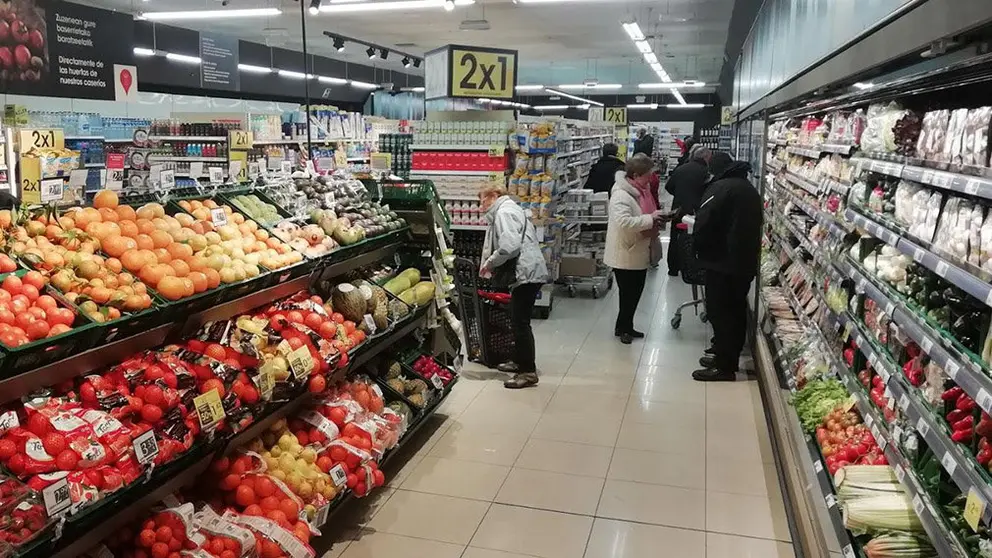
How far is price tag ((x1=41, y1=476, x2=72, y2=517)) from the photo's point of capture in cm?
207

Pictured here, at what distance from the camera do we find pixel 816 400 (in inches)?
151

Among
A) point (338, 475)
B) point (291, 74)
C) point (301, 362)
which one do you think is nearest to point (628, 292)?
point (338, 475)

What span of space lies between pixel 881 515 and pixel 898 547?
137 millimetres

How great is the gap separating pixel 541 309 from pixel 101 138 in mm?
8081

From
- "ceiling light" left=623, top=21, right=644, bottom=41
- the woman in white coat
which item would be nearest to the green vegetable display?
the woman in white coat

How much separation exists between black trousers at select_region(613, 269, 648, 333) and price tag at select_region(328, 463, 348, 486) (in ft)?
13.3

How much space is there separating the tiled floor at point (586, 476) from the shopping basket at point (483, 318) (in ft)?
0.76

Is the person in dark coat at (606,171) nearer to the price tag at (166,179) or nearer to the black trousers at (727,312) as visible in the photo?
the black trousers at (727,312)

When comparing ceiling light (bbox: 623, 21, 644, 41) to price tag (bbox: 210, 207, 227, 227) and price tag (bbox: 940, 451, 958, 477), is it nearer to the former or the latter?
price tag (bbox: 210, 207, 227, 227)

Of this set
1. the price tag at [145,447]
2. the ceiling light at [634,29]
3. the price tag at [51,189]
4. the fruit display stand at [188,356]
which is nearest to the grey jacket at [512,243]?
the fruit display stand at [188,356]

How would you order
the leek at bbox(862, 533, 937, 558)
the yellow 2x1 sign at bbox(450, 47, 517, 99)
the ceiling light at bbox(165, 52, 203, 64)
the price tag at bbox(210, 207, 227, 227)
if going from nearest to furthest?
the leek at bbox(862, 533, 937, 558), the price tag at bbox(210, 207, 227, 227), the yellow 2x1 sign at bbox(450, 47, 517, 99), the ceiling light at bbox(165, 52, 203, 64)

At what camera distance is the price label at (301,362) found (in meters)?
3.22

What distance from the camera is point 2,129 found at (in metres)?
8.67

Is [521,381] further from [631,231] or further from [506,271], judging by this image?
[631,231]
